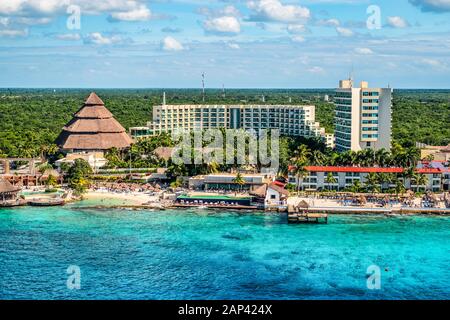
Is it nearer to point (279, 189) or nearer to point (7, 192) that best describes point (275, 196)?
point (279, 189)

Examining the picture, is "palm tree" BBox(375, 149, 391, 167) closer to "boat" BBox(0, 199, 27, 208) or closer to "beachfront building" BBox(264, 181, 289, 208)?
"beachfront building" BBox(264, 181, 289, 208)

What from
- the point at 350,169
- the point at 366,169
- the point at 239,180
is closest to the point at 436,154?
the point at 366,169

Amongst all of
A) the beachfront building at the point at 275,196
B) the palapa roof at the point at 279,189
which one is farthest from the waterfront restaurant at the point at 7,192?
the palapa roof at the point at 279,189

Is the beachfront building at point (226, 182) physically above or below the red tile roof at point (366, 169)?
below

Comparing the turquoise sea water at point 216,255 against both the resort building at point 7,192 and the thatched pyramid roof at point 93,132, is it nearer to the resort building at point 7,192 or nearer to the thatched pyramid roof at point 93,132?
the resort building at point 7,192
